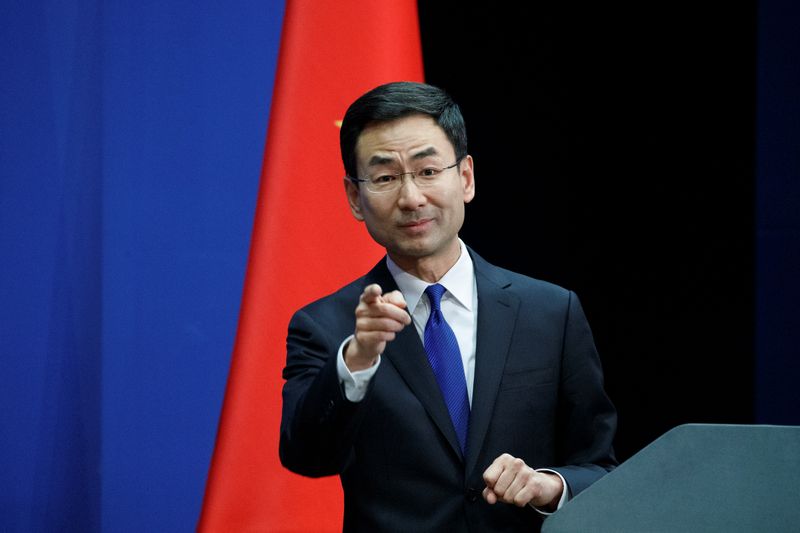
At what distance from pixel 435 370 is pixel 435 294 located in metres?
0.14

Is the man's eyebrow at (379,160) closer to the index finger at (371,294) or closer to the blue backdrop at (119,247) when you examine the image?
the index finger at (371,294)

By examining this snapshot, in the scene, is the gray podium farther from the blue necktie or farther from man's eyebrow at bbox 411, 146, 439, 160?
man's eyebrow at bbox 411, 146, 439, 160

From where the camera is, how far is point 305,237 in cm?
241

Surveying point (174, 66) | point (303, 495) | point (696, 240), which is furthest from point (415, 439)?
point (174, 66)

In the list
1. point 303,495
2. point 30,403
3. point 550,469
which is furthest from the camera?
point 30,403

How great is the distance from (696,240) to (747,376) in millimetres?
377

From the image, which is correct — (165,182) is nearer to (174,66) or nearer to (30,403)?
(174,66)

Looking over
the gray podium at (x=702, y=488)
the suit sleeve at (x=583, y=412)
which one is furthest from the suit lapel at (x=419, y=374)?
the gray podium at (x=702, y=488)

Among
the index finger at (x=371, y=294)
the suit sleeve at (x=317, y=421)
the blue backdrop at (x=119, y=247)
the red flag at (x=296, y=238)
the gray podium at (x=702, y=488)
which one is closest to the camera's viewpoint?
the gray podium at (x=702, y=488)

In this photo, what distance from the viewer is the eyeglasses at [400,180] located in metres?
1.59

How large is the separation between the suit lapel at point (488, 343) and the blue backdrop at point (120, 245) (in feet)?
3.95

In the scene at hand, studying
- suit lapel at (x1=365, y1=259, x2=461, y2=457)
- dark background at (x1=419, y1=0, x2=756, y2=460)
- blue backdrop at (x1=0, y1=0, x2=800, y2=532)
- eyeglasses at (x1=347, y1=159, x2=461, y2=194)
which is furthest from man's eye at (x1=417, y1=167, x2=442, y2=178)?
blue backdrop at (x1=0, y1=0, x2=800, y2=532)

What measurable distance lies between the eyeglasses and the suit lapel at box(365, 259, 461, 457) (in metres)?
0.24

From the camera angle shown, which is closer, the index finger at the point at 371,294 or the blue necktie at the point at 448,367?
the index finger at the point at 371,294
